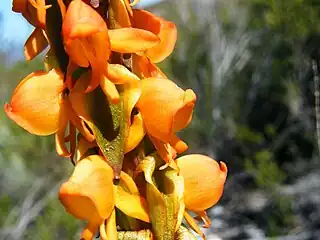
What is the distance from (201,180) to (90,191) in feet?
0.53

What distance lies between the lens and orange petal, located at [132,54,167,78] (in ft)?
2.19

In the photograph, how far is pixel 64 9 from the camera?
0.63 metres

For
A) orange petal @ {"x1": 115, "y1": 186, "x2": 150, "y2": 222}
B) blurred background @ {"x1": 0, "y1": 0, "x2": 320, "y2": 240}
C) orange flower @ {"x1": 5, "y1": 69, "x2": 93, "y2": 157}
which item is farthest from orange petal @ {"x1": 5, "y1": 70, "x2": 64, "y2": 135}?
blurred background @ {"x1": 0, "y1": 0, "x2": 320, "y2": 240}

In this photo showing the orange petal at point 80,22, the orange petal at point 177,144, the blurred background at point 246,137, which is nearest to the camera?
the orange petal at point 80,22

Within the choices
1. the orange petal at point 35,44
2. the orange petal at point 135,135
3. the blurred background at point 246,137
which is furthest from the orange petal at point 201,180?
the blurred background at point 246,137

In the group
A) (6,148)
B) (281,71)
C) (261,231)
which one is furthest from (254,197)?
(6,148)

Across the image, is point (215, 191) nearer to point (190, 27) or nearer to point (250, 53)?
point (250, 53)

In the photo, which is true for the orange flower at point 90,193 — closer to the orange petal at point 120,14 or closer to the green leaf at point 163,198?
the green leaf at point 163,198

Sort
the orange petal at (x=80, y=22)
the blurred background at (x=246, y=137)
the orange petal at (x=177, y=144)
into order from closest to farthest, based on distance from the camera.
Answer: the orange petal at (x=80, y=22) → the orange petal at (x=177, y=144) → the blurred background at (x=246, y=137)

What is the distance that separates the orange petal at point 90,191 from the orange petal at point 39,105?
67 mm

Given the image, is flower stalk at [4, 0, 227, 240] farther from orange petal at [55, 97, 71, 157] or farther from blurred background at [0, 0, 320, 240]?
blurred background at [0, 0, 320, 240]

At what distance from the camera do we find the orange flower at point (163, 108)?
632 millimetres

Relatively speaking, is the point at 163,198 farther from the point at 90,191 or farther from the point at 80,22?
the point at 80,22

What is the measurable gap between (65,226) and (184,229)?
3009 millimetres
